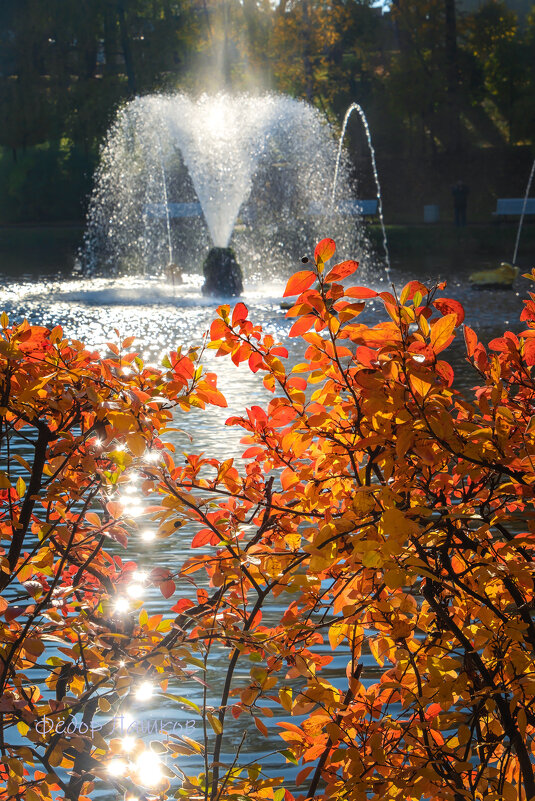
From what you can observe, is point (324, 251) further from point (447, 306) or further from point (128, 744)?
point (128, 744)

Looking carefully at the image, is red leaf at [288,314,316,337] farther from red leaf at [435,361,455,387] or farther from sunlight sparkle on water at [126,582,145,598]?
sunlight sparkle on water at [126,582,145,598]

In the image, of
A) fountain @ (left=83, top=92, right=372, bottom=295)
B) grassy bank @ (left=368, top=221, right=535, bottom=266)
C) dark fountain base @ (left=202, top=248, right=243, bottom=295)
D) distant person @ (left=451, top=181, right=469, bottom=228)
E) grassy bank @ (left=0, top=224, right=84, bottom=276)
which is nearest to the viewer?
dark fountain base @ (left=202, top=248, right=243, bottom=295)

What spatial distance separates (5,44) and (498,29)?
68.9ft

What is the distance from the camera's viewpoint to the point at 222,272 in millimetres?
19016

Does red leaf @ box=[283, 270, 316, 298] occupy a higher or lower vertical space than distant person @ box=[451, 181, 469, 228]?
lower

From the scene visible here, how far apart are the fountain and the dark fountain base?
0.8 inches

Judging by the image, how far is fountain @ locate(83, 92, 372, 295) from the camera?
76.4ft

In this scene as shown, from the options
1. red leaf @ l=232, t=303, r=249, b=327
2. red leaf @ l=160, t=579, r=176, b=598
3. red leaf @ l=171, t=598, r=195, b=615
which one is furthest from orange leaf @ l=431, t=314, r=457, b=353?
red leaf @ l=171, t=598, r=195, b=615

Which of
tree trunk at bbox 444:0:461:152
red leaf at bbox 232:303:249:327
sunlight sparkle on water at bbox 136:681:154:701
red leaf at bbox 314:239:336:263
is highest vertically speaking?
tree trunk at bbox 444:0:461:152

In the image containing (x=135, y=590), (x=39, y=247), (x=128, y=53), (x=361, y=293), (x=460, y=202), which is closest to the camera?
(x=361, y=293)

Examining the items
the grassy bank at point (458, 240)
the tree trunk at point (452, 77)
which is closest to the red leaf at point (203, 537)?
the grassy bank at point (458, 240)

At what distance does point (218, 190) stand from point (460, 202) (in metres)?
11.1

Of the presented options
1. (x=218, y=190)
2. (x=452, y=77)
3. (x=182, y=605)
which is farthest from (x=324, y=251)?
(x=452, y=77)

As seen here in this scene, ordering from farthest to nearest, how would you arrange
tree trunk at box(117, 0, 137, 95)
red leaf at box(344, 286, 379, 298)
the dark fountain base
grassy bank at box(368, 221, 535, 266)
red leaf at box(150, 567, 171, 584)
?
tree trunk at box(117, 0, 137, 95) → grassy bank at box(368, 221, 535, 266) → the dark fountain base → red leaf at box(150, 567, 171, 584) → red leaf at box(344, 286, 379, 298)
